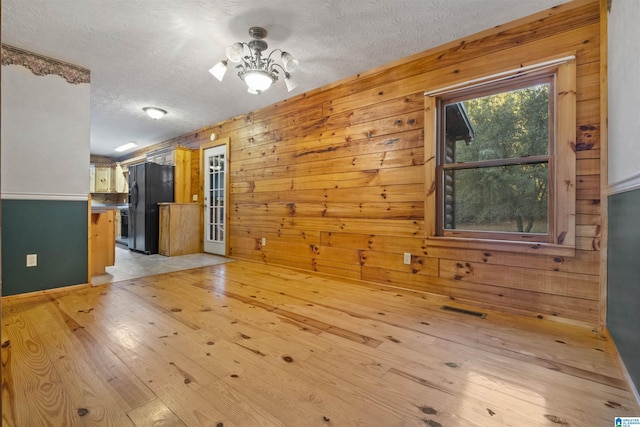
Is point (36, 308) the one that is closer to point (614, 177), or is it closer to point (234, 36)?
point (234, 36)

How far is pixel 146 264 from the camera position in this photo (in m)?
4.51

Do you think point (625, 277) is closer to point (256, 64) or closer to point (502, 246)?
point (502, 246)

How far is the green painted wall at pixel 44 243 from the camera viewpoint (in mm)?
2914

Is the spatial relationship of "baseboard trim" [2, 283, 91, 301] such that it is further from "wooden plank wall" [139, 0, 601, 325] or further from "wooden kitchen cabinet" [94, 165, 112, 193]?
"wooden kitchen cabinet" [94, 165, 112, 193]

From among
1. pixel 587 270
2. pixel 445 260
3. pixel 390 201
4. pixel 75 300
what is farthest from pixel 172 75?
pixel 587 270

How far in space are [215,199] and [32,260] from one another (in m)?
2.80

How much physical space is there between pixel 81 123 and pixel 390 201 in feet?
10.5

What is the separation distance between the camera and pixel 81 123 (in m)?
3.25

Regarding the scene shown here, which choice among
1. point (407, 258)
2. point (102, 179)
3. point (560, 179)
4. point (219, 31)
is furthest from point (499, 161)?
point (102, 179)

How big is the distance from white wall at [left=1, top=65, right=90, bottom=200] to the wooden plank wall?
209cm

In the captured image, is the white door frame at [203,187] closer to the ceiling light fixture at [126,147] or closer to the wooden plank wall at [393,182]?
the wooden plank wall at [393,182]

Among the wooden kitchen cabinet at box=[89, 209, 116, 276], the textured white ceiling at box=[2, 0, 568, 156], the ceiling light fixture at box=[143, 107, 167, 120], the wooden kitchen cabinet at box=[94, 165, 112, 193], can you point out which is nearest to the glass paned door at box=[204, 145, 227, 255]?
the ceiling light fixture at box=[143, 107, 167, 120]

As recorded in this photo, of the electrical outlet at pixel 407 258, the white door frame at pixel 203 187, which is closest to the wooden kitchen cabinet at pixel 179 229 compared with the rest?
the white door frame at pixel 203 187

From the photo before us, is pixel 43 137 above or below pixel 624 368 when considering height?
above
